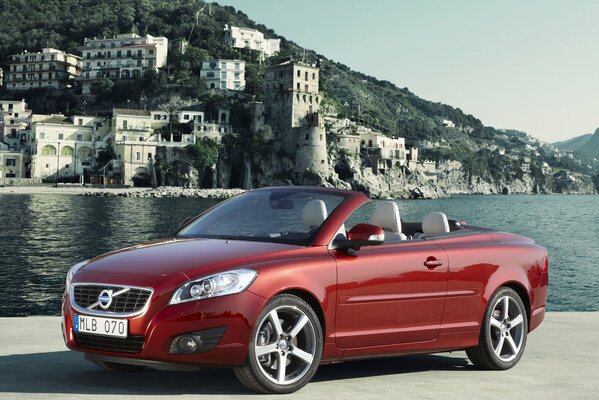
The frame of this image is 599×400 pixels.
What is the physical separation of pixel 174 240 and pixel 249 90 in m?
166

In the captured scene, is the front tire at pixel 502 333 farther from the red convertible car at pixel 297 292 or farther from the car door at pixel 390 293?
the car door at pixel 390 293

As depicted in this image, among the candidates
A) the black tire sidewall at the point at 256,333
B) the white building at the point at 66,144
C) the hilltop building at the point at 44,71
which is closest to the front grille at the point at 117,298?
the black tire sidewall at the point at 256,333

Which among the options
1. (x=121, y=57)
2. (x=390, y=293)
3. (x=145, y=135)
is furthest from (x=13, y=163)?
(x=390, y=293)

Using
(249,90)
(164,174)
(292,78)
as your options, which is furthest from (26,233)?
(249,90)

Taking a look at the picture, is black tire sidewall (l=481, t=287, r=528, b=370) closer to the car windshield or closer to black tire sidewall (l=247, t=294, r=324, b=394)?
the car windshield

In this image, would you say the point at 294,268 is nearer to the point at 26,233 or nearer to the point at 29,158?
the point at 26,233

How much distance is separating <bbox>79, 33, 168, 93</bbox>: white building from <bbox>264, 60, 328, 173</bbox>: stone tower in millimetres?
30600

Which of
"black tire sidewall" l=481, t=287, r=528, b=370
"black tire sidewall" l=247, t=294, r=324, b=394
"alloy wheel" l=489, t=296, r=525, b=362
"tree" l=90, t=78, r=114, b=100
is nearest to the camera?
"black tire sidewall" l=247, t=294, r=324, b=394

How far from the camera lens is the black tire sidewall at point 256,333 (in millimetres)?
6125

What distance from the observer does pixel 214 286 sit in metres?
6.01

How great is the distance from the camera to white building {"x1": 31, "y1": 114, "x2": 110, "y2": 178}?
14450cm

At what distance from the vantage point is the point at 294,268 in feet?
20.9

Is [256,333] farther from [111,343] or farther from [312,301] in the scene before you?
[111,343]

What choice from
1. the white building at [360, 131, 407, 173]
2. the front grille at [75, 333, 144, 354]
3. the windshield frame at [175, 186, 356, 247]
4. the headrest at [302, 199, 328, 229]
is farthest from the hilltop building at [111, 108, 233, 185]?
the front grille at [75, 333, 144, 354]
